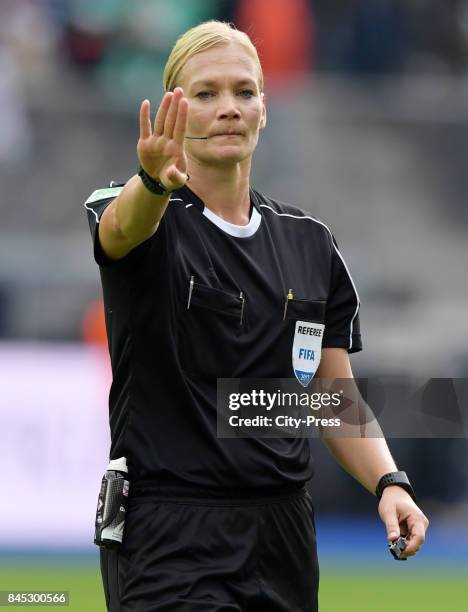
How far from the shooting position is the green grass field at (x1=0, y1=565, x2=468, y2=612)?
909 cm

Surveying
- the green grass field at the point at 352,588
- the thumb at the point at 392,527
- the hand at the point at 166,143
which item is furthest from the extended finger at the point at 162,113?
the green grass field at the point at 352,588

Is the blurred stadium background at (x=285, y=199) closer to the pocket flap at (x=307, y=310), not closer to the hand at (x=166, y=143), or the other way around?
the pocket flap at (x=307, y=310)

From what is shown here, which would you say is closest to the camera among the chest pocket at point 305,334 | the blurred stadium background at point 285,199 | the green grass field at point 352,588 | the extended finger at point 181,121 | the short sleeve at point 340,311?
the extended finger at point 181,121

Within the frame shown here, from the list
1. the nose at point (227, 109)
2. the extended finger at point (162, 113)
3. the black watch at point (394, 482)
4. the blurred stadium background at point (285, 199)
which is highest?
the blurred stadium background at point (285, 199)

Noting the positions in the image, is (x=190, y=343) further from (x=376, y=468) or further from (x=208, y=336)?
(x=376, y=468)

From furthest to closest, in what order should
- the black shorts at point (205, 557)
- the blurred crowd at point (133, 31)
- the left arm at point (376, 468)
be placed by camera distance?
the blurred crowd at point (133, 31) < the left arm at point (376, 468) < the black shorts at point (205, 557)

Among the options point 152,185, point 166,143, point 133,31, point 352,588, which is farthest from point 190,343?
point 133,31

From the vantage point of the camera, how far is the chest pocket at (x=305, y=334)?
428cm

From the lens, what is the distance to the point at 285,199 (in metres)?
13.7

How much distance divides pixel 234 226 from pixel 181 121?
2.28ft

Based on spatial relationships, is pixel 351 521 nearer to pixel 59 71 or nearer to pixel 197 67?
pixel 59 71

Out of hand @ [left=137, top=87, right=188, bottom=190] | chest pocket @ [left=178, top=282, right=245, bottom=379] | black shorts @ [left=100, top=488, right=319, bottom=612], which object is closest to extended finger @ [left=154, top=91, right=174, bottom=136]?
hand @ [left=137, top=87, right=188, bottom=190]

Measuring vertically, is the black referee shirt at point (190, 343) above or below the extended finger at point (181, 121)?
below

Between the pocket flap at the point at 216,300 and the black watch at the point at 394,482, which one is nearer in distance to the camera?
the pocket flap at the point at 216,300
